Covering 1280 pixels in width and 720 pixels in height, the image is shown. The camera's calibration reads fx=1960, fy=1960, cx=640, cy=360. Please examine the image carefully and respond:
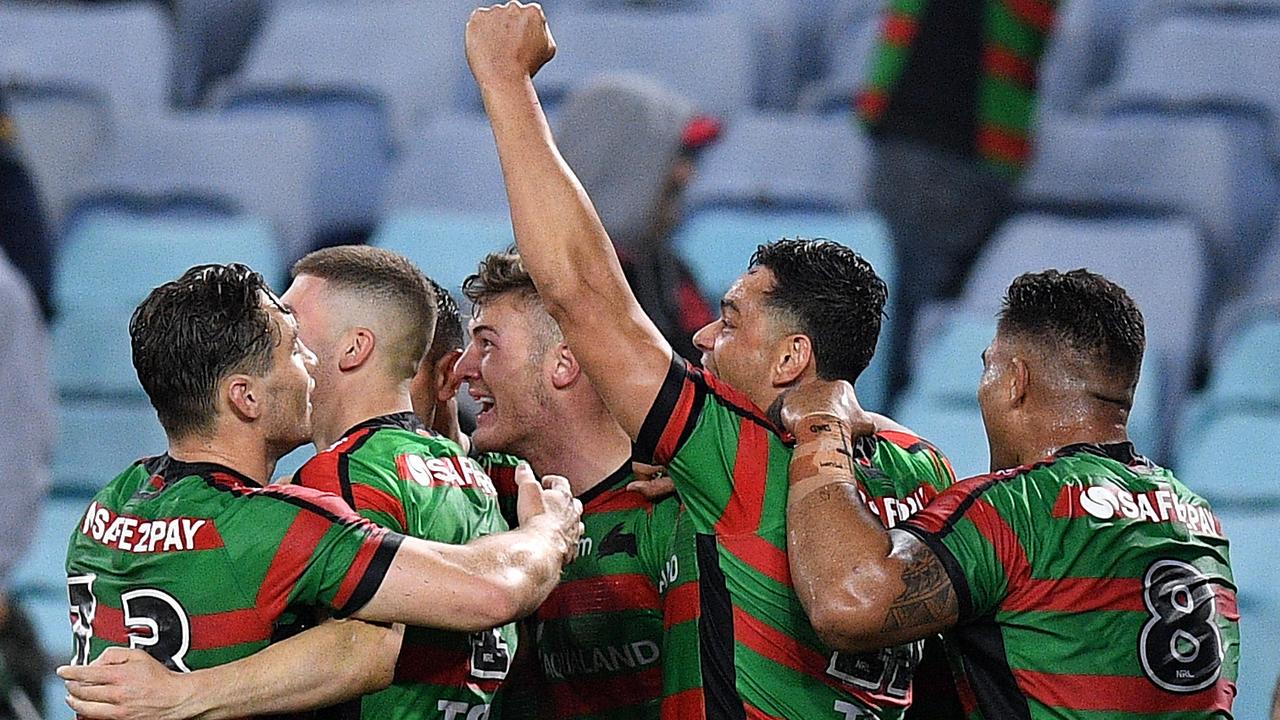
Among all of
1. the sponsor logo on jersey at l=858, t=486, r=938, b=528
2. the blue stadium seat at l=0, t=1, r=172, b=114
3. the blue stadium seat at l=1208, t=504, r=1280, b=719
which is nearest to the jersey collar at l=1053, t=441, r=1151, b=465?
the sponsor logo on jersey at l=858, t=486, r=938, b=528

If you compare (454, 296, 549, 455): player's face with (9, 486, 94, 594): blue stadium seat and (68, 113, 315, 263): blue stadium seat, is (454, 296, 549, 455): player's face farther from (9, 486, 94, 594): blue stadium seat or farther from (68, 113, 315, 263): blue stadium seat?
(68, 113, 315, 263): blue stadium seat

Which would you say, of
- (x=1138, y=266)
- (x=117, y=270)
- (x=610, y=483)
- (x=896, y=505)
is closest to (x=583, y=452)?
(x=610, y=483)

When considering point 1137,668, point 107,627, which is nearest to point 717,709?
point 1137,668

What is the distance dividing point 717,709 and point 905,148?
13.4 ft

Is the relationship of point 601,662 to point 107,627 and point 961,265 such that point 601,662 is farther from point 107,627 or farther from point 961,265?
point 961,265

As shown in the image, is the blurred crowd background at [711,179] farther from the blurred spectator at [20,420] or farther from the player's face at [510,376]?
the player's face at [510,376]

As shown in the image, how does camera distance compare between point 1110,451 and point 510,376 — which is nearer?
point 1110,451

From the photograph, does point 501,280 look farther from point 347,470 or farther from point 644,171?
point 644,171

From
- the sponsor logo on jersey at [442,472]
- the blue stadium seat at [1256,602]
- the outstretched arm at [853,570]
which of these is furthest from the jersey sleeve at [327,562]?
the blue stadium seat at [1256,602]

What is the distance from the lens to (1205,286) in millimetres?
6977

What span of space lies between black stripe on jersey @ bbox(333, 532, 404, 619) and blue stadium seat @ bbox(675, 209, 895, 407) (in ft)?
12.6

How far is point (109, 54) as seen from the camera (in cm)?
845

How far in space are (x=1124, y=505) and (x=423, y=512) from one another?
1.08 meters

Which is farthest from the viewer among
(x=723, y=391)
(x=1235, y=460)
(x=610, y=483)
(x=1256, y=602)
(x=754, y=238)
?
(x=754, y=238)
